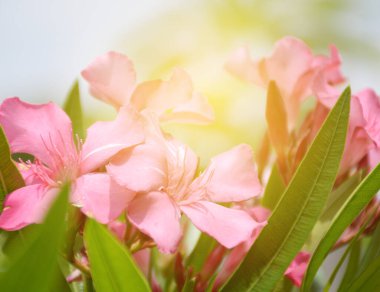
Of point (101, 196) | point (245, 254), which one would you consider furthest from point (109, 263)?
point (245, 254)

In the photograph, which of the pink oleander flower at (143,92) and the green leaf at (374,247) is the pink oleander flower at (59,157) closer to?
the pink oleander flower at (143,92)

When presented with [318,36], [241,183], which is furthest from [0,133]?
[318,36]

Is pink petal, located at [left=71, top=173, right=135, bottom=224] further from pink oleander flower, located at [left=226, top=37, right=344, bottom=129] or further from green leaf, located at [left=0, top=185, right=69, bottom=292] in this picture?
pink oleander flower, located at [left=226, top=37, right=344, bottom=129]

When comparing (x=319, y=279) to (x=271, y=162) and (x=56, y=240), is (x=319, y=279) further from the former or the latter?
(x=56, y=240)

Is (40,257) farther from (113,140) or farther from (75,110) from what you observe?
(75,110)

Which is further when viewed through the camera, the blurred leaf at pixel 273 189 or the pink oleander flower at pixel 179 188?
the blurred leaf at pixel 273 189

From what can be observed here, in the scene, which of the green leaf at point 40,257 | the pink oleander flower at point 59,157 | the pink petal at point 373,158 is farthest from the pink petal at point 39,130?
the pink petal at point 373,158
